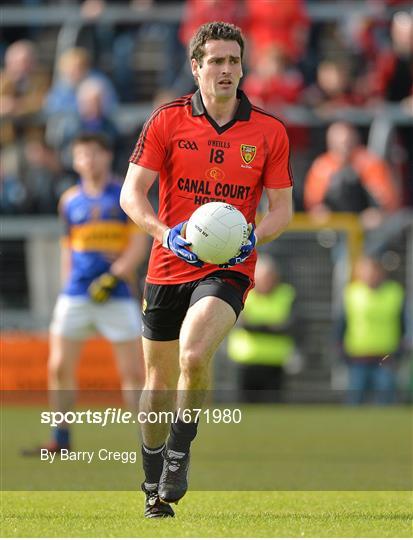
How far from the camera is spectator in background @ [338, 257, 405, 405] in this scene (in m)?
19.0

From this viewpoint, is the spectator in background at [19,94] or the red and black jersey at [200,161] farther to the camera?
the spectator in background at [19,94]

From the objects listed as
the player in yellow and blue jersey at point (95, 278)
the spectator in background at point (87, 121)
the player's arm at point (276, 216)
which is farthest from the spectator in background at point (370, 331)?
the player's arm at point (276, 216)

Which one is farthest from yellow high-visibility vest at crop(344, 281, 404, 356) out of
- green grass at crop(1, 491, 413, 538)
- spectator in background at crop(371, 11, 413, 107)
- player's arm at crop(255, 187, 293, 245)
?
player's arm at crop(255, 187, 293, 245)

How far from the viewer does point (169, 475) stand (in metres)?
8.08

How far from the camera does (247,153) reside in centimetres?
850

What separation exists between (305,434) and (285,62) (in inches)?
240

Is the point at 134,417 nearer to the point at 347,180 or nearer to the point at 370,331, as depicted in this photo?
the point at 347,180

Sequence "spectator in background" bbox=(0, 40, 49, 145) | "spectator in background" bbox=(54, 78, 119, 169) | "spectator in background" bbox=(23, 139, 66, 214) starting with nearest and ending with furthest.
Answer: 1. "spectator in background" bbox=(54, 78, 119, 169)
2. "spectator in background" bbox=(23, 139, 66, 214)
3. "spectator in background" bbox=(0, 40, 49, 145)

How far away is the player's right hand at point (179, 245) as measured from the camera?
802 cm

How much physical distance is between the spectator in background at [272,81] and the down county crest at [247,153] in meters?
10.2

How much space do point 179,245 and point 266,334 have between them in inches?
437

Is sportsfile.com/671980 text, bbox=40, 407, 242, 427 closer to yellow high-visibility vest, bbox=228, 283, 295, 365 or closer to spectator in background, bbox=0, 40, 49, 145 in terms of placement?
yellow high-visibility vest, bbox=228, 283, 295, 365

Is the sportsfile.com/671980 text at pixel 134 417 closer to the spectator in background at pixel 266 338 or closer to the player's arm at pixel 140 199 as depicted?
the player's arm at pixel 140 199

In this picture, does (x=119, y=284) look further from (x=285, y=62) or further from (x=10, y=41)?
(x=10, y=41)
